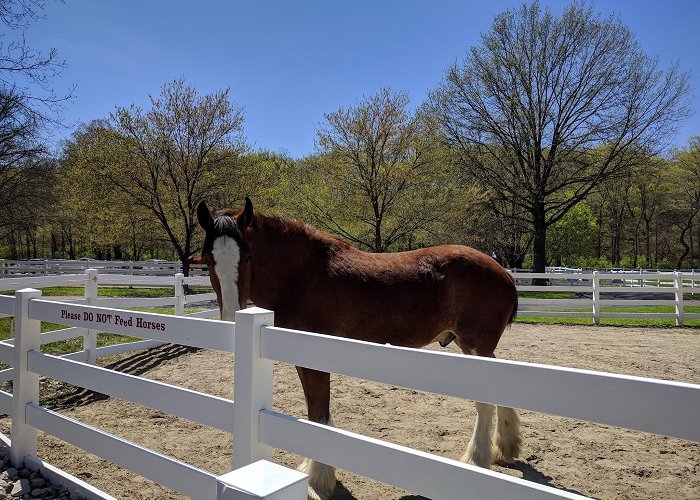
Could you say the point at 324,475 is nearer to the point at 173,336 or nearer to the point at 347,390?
the point at 173,336

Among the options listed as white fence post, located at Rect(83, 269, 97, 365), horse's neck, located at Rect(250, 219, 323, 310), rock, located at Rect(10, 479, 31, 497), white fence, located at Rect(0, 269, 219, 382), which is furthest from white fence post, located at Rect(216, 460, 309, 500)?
white fence post, located at Rect(83, 269, 97, 365)

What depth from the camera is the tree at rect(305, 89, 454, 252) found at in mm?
19625

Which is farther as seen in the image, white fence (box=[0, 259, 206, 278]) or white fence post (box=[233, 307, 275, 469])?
white fence (box=[0, 259, 206, 278])

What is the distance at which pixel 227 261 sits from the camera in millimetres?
3375

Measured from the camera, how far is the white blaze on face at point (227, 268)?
131 inches

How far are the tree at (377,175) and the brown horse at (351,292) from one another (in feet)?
49.7

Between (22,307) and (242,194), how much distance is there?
18151 mm

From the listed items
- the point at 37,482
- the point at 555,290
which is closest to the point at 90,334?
the point at 37,482

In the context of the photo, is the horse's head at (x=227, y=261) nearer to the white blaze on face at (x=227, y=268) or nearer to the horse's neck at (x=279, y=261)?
the white blaze on face at (x=227, y=268)

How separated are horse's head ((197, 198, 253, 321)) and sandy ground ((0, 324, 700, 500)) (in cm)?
160

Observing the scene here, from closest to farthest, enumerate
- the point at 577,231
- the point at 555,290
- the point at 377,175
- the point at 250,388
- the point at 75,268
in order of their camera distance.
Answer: the point at 250,388 < the point at 555,290 < the point at 377,175 < the point at 75,268 < the point at 577,231

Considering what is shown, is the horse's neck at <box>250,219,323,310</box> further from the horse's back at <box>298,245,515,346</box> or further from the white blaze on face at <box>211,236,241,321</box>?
the white blaze on face at <box>211,236,241,321</box>

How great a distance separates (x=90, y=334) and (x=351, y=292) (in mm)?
5550

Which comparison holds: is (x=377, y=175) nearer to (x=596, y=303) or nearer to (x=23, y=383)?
(x=596, y=303)
